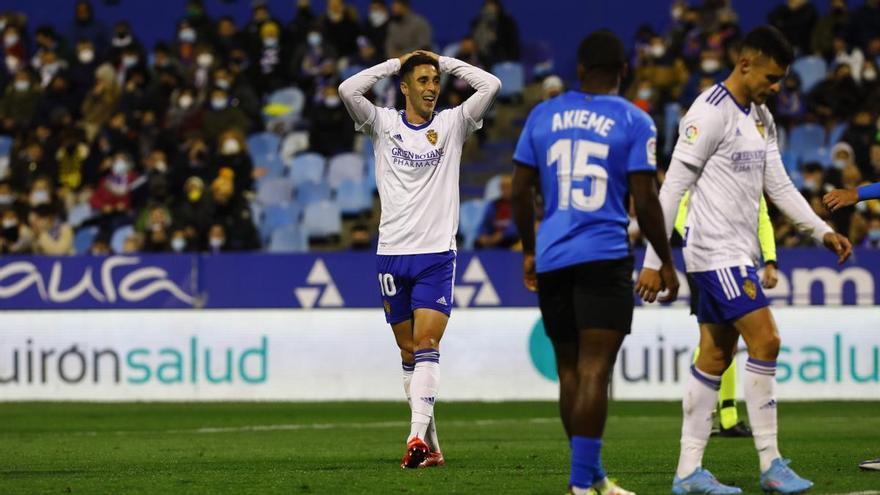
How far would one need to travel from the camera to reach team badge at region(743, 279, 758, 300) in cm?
770

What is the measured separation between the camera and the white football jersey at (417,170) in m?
9.83

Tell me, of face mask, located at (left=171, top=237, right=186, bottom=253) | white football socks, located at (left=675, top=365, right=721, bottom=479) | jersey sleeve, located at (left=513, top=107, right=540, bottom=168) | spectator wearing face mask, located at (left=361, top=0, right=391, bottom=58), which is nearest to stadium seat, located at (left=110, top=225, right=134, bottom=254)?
face mask, located at (left=171, top=237, right=186, bottom=253)

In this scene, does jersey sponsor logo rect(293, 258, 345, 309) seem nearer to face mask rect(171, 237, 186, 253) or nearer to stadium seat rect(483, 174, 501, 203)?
face mask rect(171, 237, 186, 253)

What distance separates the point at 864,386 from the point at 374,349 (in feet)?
17.8

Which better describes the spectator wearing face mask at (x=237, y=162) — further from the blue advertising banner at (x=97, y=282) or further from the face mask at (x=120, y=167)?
the blue advertising banner at (x=97, y=282)

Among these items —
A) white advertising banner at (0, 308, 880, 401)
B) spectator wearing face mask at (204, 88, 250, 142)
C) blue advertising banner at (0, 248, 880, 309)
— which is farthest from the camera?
spectator wearing face mask at (204, 88, 250, 142)

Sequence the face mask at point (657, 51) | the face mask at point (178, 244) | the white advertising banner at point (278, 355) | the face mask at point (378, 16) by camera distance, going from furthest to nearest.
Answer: the face mask at point (378, 16), the face mask at point (657, 51), the face mask at point (178, 244), the white advertising banner at point (278, 355)

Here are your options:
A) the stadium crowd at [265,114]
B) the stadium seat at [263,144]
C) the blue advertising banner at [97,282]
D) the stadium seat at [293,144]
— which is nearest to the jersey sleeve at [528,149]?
the stadium crowd at [265,114]

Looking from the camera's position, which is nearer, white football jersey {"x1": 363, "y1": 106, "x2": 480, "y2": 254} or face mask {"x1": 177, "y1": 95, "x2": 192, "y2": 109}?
white football jersey {"x1": 363, "y1": 106, "x2": 480, "y2": 254}

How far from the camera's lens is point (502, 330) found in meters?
17.8

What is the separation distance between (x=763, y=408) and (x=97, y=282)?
554 inches

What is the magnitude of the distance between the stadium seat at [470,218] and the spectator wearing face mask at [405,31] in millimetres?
3138

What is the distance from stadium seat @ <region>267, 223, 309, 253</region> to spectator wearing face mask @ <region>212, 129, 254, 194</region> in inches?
33.5

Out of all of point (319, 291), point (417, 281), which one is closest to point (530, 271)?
point (417, 281)
